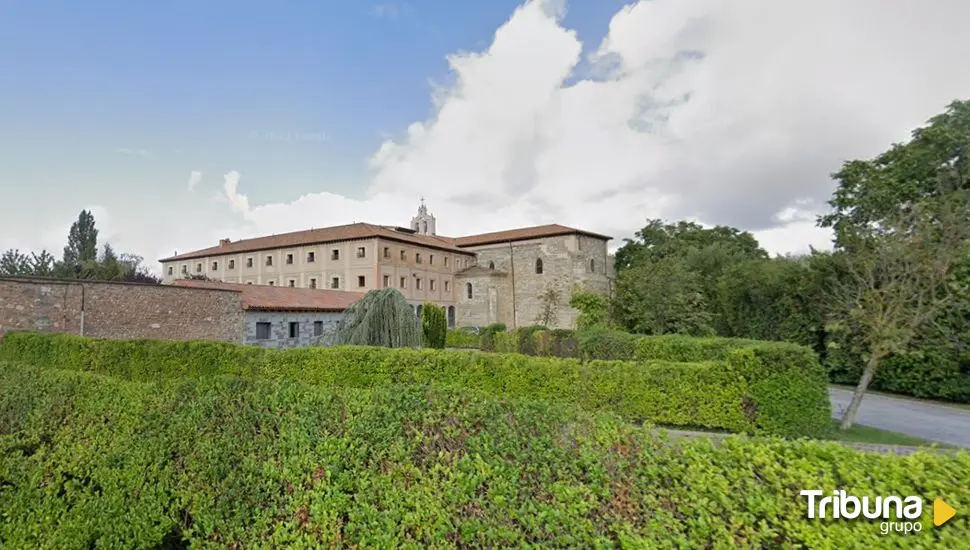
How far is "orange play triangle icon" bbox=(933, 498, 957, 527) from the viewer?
5.76 ft

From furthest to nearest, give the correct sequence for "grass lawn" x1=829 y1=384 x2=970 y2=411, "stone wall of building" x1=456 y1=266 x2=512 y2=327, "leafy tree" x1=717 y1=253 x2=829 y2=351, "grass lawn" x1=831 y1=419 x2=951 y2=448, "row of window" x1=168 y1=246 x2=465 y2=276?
"stone wall of building" x1=456 y1=266 x2=512 y2=327
"row of window" x1=168 y1=246 x2=465 y2=276
"leafy tree" x1=717 y1=253 x2=829 y2=351
"grass lawn" x1=829 y1=384 x2=970 y2=411
"grass lawn" x1=831 y1=419 x2=951 y2=448

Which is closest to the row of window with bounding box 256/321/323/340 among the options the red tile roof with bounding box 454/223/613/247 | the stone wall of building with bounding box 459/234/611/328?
the stone wall of building with bounding box 459/234/611/328

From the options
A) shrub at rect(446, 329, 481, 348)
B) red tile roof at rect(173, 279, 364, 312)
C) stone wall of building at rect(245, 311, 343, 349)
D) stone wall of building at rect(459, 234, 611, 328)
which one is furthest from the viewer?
stone wall of building at rect(459, 234, 611, 328)

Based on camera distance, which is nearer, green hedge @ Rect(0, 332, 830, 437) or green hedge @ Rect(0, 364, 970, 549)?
green hedge @ Rect(0, 364, 970, 549)

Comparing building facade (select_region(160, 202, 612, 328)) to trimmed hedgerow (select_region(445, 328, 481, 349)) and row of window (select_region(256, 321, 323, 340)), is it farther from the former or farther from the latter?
row of window (select_region(256, 321, 323, 340))

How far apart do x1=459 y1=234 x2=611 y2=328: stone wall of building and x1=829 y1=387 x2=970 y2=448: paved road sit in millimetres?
25013

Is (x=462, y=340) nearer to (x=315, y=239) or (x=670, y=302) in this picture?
(x=670, y=302)

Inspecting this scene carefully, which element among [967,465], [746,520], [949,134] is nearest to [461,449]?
[746,520]

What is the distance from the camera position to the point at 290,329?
19391mm

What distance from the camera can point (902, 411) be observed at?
10578mm

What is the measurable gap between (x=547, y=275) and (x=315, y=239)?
72.2ft

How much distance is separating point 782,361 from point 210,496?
8869 mm

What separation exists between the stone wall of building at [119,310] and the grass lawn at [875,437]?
2012cm

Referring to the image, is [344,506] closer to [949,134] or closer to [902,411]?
[902,411]
